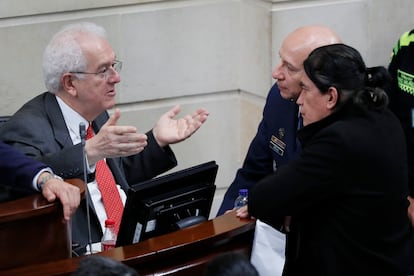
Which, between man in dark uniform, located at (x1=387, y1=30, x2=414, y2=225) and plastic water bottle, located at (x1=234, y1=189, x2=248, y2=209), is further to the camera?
man in dark uniform, located at (x1=387, y1=30, x2=414, y2=225)

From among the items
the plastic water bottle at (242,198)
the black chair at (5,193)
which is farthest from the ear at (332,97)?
the black chair at (5,193)

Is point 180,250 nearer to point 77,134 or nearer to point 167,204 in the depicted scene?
point 167,204

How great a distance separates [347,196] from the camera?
3.08 m

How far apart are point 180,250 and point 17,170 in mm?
662

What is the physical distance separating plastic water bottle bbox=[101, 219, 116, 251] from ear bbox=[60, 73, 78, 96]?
0.69 meters

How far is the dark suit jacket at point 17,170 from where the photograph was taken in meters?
3.52

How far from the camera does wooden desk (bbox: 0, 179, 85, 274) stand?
336 cm

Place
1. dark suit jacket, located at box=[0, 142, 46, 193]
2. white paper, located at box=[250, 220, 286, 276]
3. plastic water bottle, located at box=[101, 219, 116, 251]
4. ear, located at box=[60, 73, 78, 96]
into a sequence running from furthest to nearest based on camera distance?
ear, located at box=[60, 73, 78, 96]
plastic water bottle, located at box=[101, 219, 116, 251]
dark suit jacket, located at box=[0, 142, 46, 193]
white paper, located at box=[250, 220, 286, 276]

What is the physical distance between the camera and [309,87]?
3.20 meters

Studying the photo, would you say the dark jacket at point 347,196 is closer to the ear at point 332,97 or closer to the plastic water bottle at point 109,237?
the ear at point 332,97

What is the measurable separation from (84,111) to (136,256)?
1046 millimetres

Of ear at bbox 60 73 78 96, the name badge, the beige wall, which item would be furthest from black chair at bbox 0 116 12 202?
the beige wall

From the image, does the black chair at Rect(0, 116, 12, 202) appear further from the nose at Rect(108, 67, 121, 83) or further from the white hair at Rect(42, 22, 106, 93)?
the nose at Rect(108, 67, 121, 83)

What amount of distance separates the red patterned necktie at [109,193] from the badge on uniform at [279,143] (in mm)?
677
